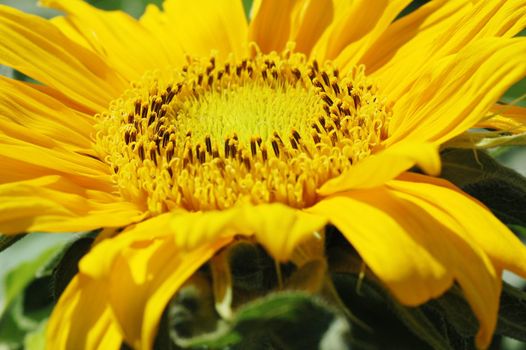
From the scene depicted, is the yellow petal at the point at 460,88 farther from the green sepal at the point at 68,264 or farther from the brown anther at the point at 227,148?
the green sepal at the point at 68,264

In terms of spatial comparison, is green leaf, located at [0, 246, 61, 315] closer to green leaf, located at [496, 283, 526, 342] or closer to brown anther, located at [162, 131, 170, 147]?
brown anther, located at [162, 131, 170, 147]

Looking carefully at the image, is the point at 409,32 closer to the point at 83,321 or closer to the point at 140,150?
the point at 140,150

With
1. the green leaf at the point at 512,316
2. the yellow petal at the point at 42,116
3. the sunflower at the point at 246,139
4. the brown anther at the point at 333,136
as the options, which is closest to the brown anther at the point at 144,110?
the sunflower at the point at 246,139

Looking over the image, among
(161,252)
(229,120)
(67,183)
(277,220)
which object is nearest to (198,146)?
(229,120)

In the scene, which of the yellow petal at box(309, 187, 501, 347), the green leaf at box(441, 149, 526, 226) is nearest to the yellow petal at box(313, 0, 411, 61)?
the green leaf at box(441, 149, 526, 226)

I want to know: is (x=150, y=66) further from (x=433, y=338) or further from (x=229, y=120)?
(x=433, y=338)

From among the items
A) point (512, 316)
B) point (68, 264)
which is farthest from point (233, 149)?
point (512, 316)
